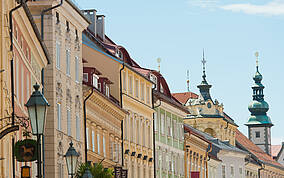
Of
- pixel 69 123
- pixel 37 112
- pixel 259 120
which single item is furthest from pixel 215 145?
pixel 259 120

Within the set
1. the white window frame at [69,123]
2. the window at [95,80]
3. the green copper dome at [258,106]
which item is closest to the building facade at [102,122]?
the window at [95,80]

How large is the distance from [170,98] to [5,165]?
4518cm

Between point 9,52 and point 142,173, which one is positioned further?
point 142,173

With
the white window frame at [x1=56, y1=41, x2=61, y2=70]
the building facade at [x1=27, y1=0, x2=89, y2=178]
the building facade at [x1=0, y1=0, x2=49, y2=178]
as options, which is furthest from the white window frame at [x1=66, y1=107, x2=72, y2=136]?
the building facade at [x1=0, y1=0, x2=49, y2=178]

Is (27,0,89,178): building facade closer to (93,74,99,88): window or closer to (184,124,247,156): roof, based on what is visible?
(93,74,99,88): window

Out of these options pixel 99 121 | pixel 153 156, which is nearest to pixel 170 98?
pixel 153 156

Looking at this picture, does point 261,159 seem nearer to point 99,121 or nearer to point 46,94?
point 99,121

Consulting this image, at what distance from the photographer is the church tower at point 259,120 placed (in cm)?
16762

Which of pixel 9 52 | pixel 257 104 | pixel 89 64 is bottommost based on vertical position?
pixel 9 52

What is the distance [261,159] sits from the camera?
124 m

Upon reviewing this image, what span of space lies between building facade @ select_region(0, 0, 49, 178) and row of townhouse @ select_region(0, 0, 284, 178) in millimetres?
30

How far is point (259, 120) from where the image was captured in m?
169

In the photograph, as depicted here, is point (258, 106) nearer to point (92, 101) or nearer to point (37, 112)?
point (92, 101)

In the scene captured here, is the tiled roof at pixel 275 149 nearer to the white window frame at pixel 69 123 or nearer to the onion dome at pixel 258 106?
the onion dome at pixel 258 106
